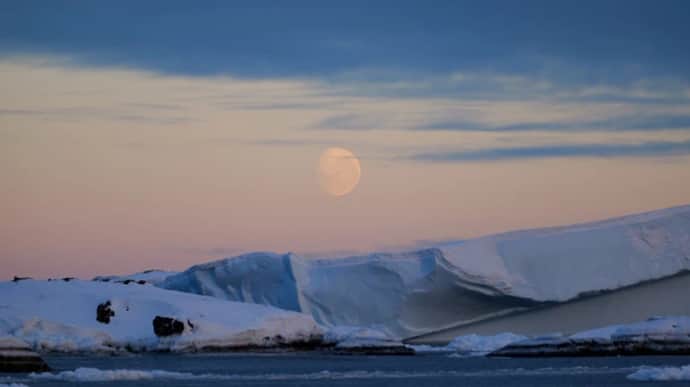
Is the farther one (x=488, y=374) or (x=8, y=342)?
(x=488, y=374)

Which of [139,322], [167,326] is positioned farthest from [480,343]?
[139,322]

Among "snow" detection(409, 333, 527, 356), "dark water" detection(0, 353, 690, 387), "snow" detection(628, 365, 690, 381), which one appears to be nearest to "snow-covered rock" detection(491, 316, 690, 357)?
"dark water" detection(0, 353, 690, 387)

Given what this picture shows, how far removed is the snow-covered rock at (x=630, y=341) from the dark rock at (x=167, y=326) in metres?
9.70

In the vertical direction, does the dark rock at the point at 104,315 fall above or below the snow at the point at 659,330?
above

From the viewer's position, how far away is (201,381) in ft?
83.0

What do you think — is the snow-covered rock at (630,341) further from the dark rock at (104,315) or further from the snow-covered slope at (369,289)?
the dark rock at (104,315)

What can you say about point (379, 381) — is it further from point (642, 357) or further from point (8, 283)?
point (8, 283)

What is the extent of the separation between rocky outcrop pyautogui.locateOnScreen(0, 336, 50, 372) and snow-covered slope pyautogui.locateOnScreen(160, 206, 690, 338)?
47.7ft

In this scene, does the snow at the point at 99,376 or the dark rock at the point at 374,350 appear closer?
the snow at the point at 99,376

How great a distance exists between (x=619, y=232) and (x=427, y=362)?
29.6 feet

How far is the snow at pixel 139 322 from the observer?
36000mm

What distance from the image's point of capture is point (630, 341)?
102 ft

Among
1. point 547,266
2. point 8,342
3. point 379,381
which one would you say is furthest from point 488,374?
point 547,266

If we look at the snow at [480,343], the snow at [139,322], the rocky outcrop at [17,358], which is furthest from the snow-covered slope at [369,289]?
the rocky outcrop at [17,358]
